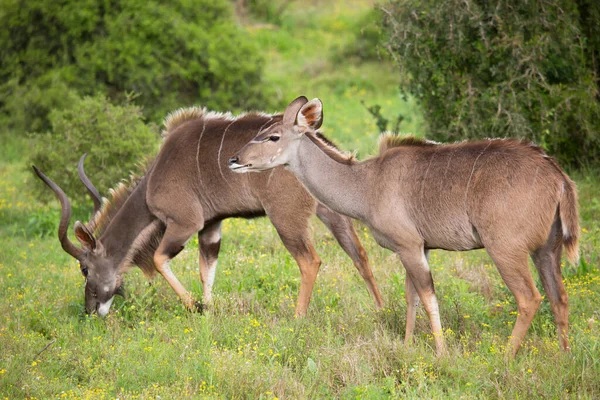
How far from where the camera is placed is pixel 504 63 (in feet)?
30.9

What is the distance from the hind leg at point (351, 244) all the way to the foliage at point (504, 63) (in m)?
2.55

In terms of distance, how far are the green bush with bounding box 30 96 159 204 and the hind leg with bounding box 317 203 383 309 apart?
375 cm

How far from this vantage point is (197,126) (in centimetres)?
774

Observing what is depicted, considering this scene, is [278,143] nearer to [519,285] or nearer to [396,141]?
[396,141]

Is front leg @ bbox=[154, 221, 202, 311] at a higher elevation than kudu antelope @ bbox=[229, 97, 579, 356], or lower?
lower

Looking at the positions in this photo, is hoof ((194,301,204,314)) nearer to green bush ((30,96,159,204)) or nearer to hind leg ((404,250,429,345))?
hind leg ((404,250,429,345))

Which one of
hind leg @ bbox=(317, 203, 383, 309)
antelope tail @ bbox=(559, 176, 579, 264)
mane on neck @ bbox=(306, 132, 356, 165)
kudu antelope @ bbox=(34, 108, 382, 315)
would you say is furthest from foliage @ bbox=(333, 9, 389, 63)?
antelope tail @ bbox=(559, 176, 579, 264)

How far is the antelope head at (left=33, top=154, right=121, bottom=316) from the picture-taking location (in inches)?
287

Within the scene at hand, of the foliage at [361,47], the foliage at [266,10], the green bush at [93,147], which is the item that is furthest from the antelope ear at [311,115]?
the foliage at [266,10]

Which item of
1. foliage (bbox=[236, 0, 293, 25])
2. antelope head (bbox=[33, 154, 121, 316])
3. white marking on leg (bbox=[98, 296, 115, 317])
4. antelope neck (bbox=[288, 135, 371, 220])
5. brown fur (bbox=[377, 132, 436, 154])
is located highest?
brown fur (bbox=[377, 132, 436, 154])

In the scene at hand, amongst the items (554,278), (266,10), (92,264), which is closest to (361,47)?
(266,10)

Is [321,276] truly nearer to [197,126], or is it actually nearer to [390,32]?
[197,126]

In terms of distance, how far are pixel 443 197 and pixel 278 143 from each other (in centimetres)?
135

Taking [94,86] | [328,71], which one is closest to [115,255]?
[94,86]
